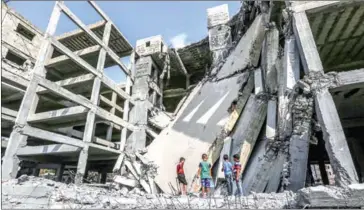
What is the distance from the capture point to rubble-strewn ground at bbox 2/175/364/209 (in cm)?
318

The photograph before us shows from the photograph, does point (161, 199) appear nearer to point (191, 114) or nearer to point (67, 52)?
point (191, 114)

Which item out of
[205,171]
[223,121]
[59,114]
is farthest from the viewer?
[59,114]

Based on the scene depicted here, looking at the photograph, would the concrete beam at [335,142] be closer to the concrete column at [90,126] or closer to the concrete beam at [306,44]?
the concrete beam at [306,44]

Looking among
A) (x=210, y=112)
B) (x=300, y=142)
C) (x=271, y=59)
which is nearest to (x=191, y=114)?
(x=210, y=112)

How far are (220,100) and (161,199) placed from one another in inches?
208

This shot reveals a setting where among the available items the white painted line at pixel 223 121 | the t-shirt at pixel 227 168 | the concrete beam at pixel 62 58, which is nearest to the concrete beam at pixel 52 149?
the concrete beam at pixel 62 58

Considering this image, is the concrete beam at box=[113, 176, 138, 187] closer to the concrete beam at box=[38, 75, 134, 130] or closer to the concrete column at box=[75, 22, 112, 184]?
the concrete column at box=[75, 22, 112, 184]

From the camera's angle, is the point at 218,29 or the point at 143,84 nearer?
the point at 218,29

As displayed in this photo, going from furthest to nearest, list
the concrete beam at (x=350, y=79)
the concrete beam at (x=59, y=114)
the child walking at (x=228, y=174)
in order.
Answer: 1. the concrete beam at (x=59, y=114)
2. the child walking at (x=228, y=174)
3. the concrete beam at (x=350, y=79)

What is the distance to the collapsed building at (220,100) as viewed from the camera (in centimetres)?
464

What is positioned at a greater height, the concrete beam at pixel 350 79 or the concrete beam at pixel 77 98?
the concrete beam at pixel 77 98

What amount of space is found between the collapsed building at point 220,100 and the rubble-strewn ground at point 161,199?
5cm

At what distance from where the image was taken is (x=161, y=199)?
419cm

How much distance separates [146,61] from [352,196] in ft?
40.9
